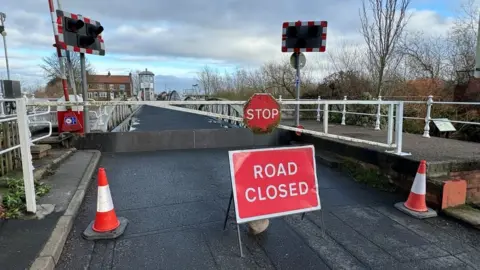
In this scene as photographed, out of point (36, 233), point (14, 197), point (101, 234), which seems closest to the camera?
point (36, 233)

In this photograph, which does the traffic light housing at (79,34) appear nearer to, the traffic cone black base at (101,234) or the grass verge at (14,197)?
the grass verge at (14,197)

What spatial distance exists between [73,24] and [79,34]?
0.26 meters

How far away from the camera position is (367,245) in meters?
3.30

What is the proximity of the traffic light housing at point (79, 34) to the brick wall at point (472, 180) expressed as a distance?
7527 mm

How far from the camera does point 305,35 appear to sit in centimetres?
761

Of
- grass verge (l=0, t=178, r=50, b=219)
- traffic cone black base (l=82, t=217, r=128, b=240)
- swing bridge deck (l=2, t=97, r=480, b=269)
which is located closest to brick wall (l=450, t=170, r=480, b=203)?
swing bridge deck (l=2, t=97, r=480, b=269)

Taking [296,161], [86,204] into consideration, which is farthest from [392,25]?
[86,204]

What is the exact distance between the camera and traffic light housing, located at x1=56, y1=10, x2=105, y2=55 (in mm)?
6730

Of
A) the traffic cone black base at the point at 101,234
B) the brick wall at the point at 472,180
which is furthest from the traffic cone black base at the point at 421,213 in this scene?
the traffic cone black base at the point at 101,234

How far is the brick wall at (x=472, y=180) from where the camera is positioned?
4590mm

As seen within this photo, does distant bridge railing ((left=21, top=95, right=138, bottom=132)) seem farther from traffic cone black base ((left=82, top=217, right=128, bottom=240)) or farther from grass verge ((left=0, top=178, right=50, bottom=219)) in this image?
traffic cone black base ((left=82, top=217, right=128, bottom=240))

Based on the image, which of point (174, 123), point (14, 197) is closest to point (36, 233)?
point (14, 197)

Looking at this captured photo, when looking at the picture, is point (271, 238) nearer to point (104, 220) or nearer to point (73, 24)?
point (104, 220)

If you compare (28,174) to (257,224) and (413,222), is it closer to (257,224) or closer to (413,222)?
(257,224)
